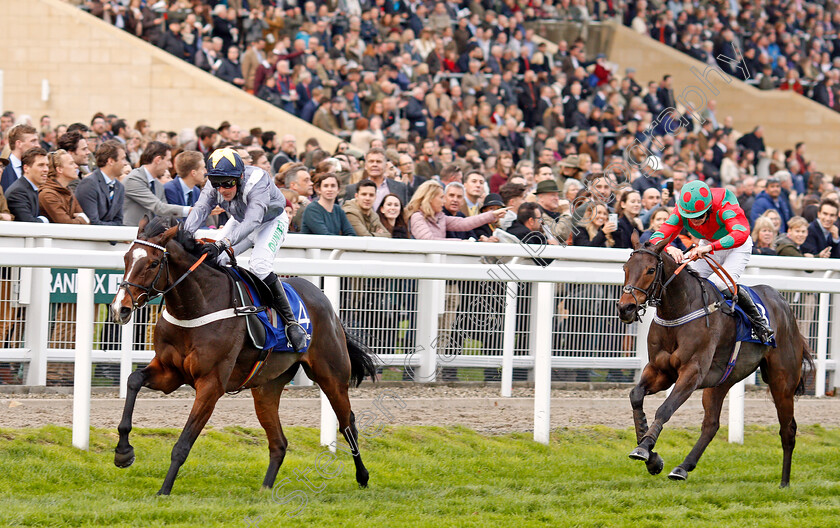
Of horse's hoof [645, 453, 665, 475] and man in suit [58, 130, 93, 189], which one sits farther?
man in suit [58, 130, 93, 189]

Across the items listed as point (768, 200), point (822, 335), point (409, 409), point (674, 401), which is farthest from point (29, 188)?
point (768, 200)

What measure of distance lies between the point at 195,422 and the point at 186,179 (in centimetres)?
329

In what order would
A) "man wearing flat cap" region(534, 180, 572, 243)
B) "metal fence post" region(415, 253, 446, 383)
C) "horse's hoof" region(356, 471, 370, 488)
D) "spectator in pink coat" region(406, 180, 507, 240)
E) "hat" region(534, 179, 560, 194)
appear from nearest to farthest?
"horse's hoof" region(356, 471, 370, 488), "metal fence post" region(415, 253, 446, 383), "spectator in pink coat" region(406, 180, 507, 240), "man wearing flat cap" region(534, 180, 572, 243), "hat" region(534, 179, 560, 194)

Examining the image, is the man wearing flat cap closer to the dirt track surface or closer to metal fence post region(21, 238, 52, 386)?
the dirt track surface

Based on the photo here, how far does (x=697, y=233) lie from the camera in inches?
290

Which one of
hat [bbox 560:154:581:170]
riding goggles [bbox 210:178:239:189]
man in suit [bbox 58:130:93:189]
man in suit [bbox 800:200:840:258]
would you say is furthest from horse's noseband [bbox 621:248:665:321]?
man in suit [bbox 800:200:840:258]

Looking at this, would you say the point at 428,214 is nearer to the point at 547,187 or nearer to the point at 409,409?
the point at 547,187

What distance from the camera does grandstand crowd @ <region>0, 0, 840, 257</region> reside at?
8.75m

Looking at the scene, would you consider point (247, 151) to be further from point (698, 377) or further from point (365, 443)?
point (698, 377)

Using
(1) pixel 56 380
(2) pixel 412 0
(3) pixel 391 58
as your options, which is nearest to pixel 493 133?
(3) pixel 391 58

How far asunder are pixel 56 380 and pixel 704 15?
20.5 meters

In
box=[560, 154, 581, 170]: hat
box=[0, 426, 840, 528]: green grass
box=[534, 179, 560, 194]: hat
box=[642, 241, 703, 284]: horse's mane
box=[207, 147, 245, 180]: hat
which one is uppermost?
box=[560, 154, 581, 170]: hat

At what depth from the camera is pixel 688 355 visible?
6863mm

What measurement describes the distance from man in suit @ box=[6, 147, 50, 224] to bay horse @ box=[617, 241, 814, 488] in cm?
376
